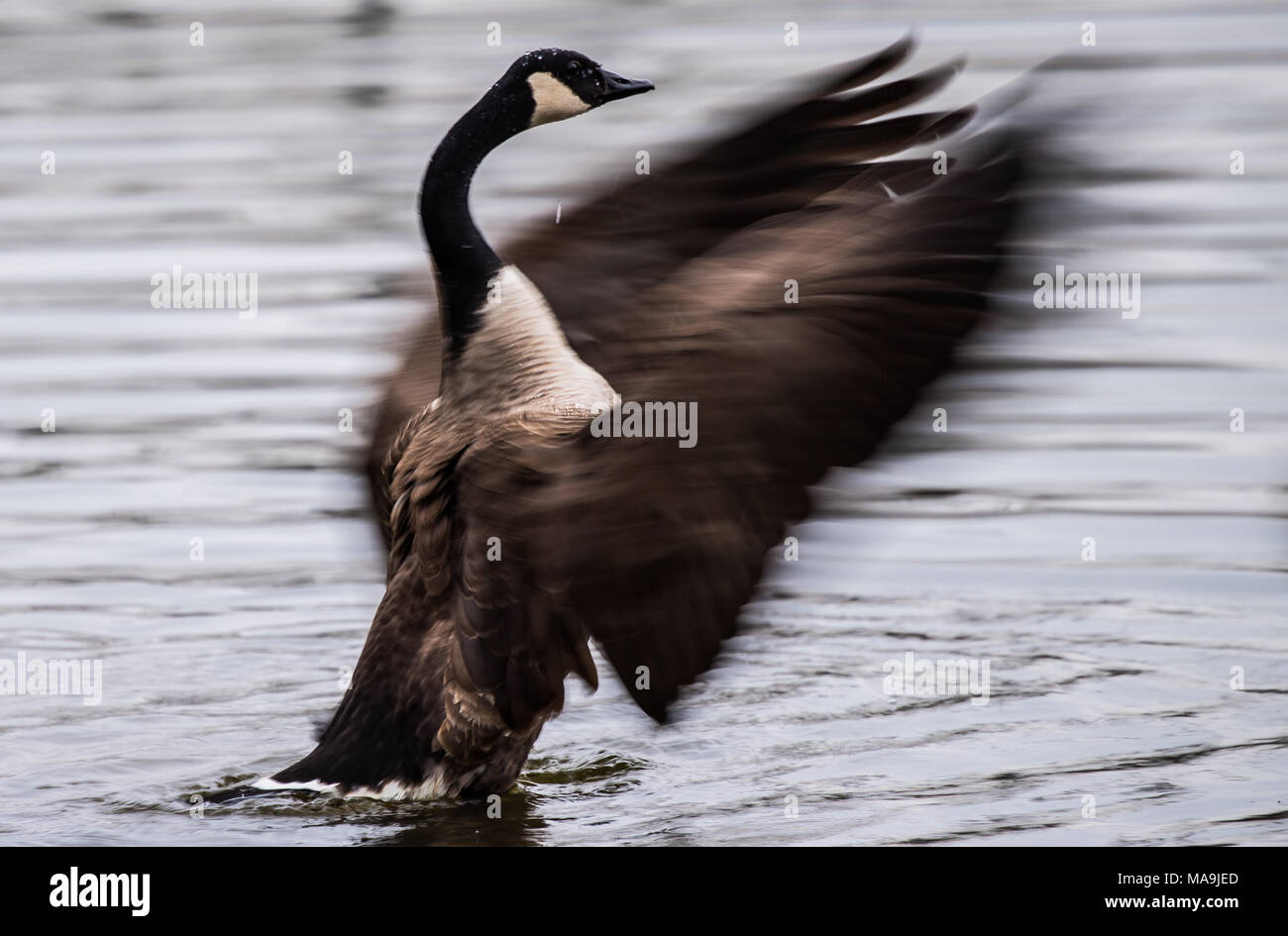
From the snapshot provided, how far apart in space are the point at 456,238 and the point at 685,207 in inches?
34.2

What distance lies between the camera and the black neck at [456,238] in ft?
18.6

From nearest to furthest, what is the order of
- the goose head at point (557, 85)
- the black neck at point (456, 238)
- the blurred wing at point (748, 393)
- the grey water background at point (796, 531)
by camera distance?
the blurred wing at point (748, 393)
the grey water background at point (796, 531)
the black neck at point (456, 238)
the goose head at point (557, 85)

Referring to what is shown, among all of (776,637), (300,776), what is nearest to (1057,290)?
(776,637)

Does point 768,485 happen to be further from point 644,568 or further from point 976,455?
point 976,455

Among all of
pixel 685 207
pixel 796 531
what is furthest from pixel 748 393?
pixel 685 207

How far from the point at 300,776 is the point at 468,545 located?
0.87m

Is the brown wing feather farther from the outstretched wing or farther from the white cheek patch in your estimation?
the white cheek patch

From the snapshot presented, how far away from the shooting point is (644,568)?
471 cm

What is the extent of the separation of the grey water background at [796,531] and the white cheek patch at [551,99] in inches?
17.3

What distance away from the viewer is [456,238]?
18.7 ft

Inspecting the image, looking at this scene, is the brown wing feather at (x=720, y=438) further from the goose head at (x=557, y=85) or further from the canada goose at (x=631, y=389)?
the goose head at (x=557, y=85)

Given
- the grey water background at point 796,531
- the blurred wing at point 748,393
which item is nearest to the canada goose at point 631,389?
the blurred wing at point 748,393

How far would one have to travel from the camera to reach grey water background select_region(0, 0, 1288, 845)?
5.52 m

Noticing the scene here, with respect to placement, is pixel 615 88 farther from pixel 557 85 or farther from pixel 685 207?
pixel 685 207
